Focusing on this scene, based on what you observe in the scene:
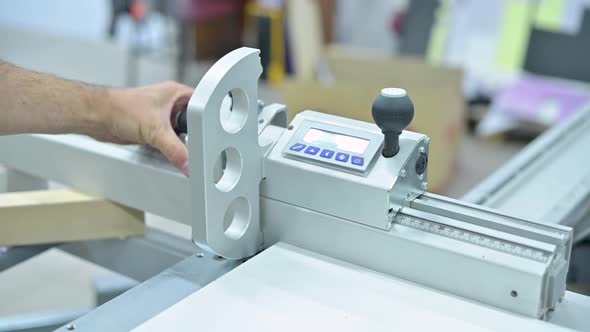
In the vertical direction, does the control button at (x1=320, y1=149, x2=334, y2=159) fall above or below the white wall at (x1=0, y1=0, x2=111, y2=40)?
above

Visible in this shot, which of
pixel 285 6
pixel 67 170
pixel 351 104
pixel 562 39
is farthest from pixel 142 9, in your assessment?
pixel 67 170

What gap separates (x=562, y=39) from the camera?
386cm

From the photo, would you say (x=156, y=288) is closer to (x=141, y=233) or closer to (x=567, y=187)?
(x=141, y=233)

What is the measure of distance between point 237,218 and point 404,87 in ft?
5.69

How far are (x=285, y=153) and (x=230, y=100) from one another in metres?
0.12

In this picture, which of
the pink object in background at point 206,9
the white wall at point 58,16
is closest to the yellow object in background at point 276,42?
the pink object in background at point 206,9

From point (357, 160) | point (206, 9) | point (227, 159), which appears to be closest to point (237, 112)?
point (227, 159)

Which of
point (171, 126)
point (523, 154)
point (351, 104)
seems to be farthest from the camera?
point (351, 104)

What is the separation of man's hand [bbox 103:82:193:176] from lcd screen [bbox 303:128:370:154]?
0.23 m

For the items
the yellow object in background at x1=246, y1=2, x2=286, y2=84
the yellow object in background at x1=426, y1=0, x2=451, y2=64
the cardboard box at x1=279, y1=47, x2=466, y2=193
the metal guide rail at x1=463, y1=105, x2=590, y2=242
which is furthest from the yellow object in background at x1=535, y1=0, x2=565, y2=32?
the metal guide rail at x1=463, y1=105, x2=590, y2=242

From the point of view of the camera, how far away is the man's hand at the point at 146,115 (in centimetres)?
116

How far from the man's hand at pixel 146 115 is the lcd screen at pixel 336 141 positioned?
0.23 metres

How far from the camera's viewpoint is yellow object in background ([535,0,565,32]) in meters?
4.05

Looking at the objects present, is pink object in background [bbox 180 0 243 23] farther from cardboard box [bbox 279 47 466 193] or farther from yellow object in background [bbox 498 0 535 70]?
yellow object in background [bbox 498 0 535 70]
